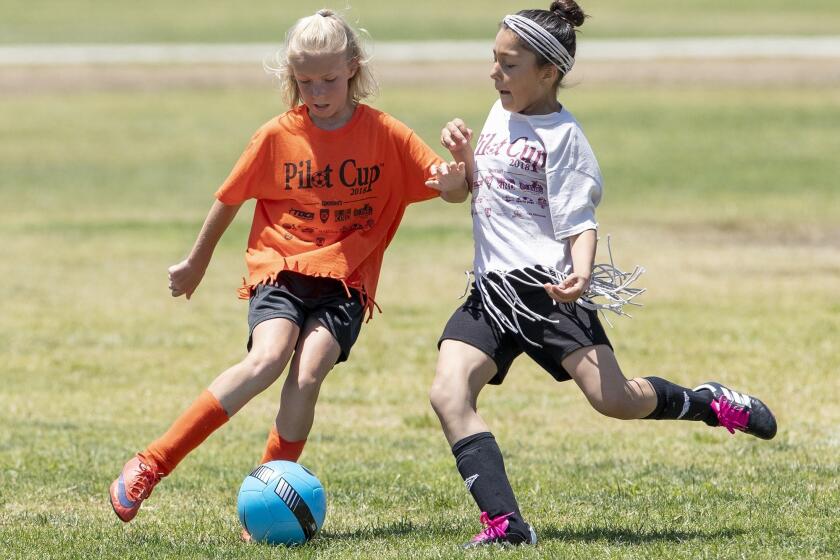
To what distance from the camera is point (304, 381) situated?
5.52 m

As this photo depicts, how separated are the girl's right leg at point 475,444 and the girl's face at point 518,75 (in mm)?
954

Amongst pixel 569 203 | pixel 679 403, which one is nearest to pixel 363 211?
pixel 569 203

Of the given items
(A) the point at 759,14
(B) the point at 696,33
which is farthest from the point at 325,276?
(A) the point at 759,14

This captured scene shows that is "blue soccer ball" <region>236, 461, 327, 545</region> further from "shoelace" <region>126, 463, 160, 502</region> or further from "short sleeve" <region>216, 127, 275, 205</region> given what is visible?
"short sleeve" <region>216, 127, 275, 205</region>

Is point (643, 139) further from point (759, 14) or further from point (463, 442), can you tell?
point (759, 14)

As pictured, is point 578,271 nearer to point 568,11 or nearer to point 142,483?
point 568,11

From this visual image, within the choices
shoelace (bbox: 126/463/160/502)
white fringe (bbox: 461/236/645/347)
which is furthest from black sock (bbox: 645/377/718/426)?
shoelace (bbox: 126/463/160/502)

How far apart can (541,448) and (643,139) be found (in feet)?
52.0

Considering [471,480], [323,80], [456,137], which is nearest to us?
[471,480]

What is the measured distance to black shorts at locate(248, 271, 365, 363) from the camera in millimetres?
5613

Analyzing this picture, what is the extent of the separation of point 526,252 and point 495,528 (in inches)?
41.0

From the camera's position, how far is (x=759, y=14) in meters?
46.2

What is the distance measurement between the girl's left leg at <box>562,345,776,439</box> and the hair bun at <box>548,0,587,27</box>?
4.21 ft

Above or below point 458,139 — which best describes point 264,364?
below
